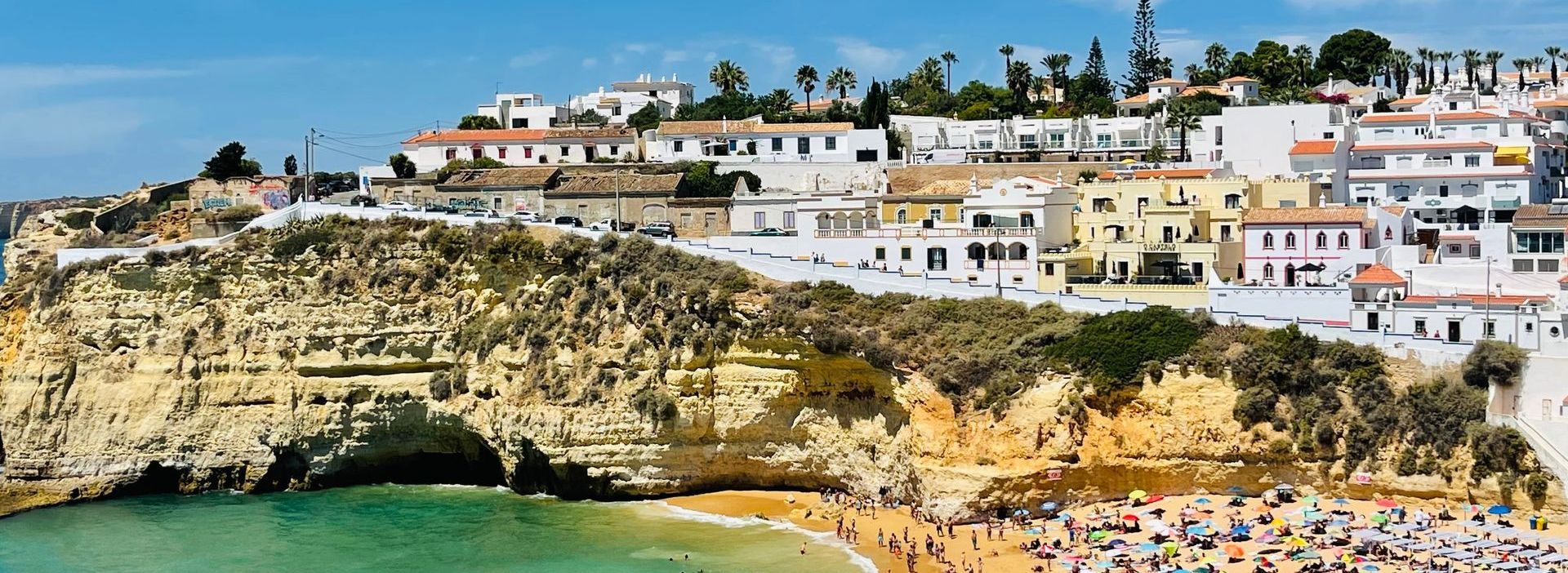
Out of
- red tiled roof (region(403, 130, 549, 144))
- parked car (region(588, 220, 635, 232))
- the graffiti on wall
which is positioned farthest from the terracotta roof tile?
the graffiti on wall

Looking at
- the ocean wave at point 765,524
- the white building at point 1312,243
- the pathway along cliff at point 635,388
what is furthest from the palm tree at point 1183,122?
the ocean wave at point 765,524

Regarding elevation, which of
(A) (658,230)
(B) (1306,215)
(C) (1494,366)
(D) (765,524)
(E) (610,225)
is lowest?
(D) (765,524)

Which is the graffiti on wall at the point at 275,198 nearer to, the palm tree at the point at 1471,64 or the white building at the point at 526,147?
the white building at the point at 526,147

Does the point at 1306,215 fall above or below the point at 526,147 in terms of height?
below

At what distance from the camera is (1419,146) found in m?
53.3

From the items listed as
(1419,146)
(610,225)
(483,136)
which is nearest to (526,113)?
(483,136)

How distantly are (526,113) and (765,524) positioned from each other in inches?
1607

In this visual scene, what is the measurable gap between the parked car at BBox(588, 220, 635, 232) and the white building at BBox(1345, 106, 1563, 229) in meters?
23.0

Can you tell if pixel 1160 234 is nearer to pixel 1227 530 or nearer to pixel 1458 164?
pixel 1458 164

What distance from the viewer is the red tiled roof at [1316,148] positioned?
2108 inches

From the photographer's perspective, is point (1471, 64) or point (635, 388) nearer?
point (635, 388)

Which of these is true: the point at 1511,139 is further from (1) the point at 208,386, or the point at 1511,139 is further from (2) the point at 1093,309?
(1) the point at 208,386

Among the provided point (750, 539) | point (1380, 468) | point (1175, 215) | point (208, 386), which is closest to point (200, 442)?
point (208, 386)

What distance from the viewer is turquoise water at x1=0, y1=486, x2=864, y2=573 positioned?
127ft
